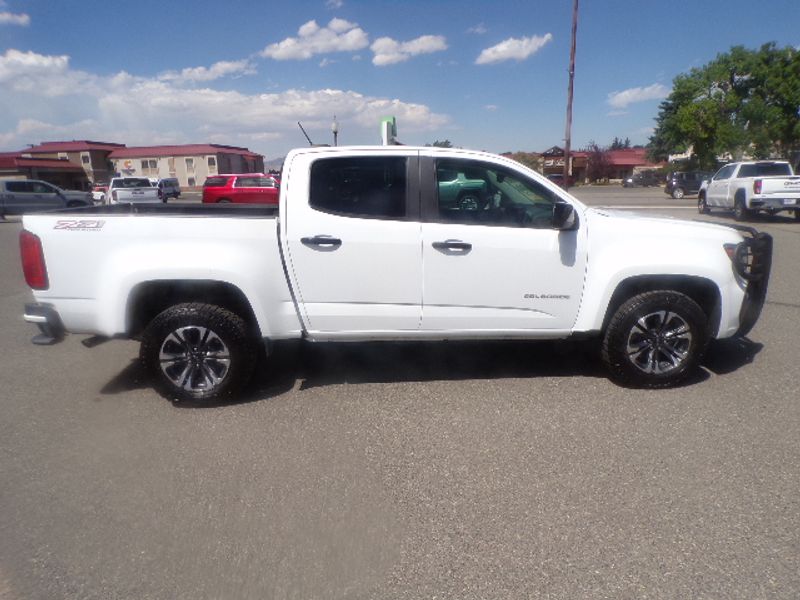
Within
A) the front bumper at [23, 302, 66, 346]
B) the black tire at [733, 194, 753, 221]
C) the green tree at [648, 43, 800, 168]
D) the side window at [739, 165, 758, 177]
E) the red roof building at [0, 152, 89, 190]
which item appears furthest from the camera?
the red roof building at [0, 152, 89, 190]

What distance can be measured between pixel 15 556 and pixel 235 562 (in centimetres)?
108

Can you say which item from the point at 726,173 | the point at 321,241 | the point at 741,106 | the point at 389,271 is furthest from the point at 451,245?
the point at 741,106

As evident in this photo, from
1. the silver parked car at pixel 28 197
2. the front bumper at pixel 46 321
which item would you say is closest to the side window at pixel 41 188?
the silver parked car at pixel 28 197

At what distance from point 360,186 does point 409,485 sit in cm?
223

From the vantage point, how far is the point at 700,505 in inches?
114

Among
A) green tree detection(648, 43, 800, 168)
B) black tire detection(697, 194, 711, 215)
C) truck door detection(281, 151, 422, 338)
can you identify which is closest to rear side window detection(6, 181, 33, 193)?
truck door detection(281, 151, 422, 338)

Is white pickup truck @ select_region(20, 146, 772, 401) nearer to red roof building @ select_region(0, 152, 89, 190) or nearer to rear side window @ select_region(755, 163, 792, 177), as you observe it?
rear side window @ select_region(755, 163, 792, 177)

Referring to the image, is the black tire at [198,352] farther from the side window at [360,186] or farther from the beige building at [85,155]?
the beige building at [85,155]

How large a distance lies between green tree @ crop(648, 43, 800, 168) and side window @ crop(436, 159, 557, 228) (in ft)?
141

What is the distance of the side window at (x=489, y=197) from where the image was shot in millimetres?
4168

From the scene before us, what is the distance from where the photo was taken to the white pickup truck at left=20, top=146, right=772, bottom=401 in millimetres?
3969

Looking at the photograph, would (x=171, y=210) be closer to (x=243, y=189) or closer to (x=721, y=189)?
(x=721, y=189)

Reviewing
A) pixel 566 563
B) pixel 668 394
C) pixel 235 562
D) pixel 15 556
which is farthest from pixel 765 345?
pixel 15 556

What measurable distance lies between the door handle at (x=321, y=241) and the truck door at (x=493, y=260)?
68cm
